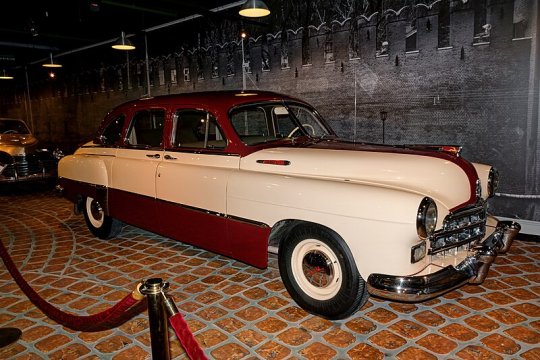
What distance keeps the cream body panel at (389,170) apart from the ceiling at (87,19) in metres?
5.83

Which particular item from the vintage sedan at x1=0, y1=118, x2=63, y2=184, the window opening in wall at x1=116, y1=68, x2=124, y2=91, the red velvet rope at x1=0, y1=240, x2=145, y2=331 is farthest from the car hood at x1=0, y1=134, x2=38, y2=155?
the red velvet rope at x1=0, y1=240, x2=145, y2=331

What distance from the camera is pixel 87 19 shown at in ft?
33.6

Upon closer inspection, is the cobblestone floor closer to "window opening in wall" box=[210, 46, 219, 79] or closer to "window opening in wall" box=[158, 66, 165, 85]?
"window opening in wall" box=[210, 46, 219, 79]

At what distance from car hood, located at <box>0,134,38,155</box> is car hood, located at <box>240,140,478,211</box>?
25.4ft

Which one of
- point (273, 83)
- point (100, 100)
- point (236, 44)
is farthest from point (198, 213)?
point (100, 100)

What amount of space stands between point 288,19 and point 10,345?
687 cm

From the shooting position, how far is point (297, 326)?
2.98m

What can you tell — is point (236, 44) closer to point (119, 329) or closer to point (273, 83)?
point (273, 83)

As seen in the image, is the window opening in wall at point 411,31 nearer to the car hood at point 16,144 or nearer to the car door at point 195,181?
the car door at point 195,181

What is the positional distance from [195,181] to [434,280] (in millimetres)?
2298

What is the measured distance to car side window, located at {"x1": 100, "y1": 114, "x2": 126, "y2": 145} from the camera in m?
5.13

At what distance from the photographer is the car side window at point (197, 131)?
3.94 metres

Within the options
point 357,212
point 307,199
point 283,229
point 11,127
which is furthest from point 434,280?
point 11,127

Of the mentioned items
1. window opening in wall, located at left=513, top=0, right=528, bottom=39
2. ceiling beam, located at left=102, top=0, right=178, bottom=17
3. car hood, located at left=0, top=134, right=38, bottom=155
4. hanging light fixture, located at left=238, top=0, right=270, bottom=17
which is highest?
ceiling beam, located at left=102, top=0, right=178, bottom=17
